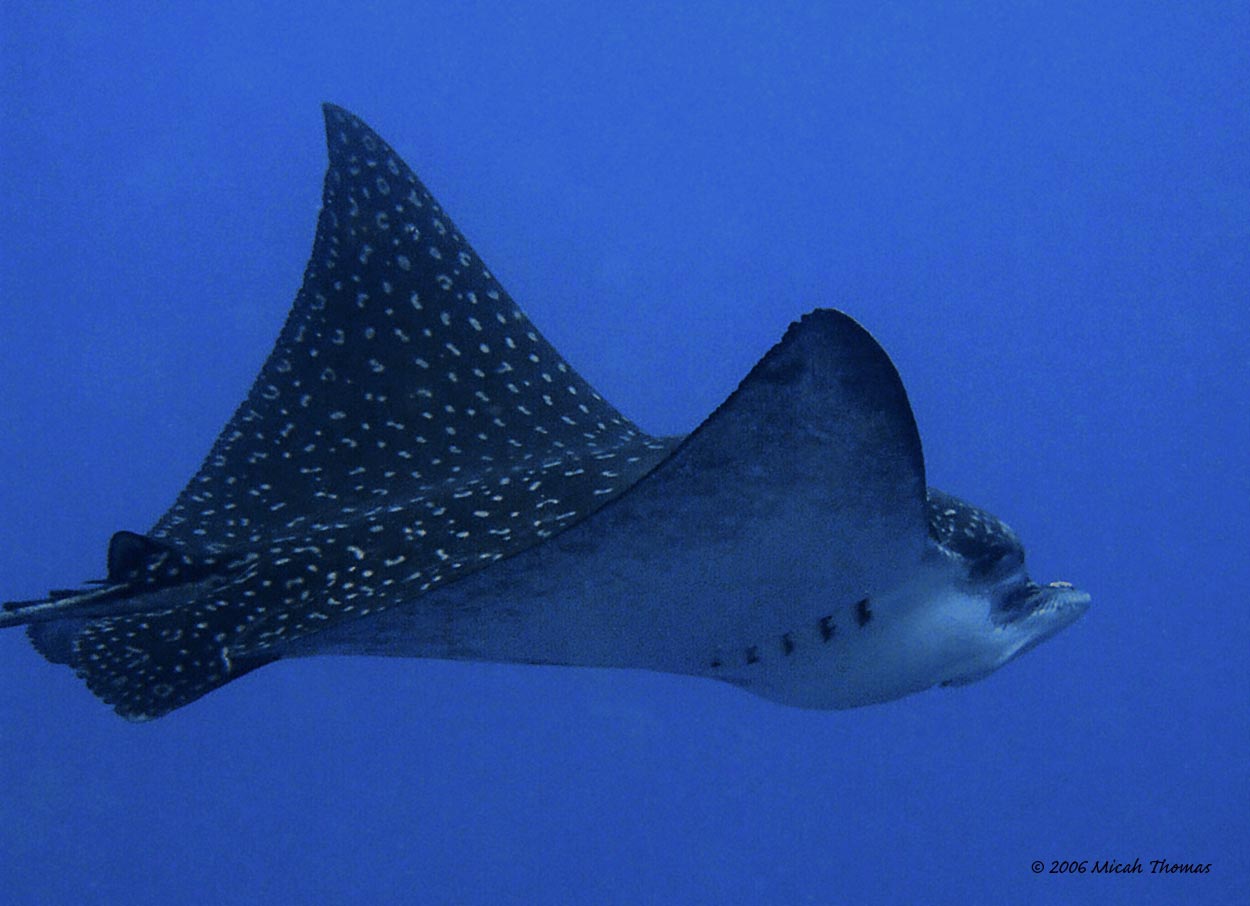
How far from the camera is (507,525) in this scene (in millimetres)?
2779

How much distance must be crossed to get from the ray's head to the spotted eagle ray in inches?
0.4

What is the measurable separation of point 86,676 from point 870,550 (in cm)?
226

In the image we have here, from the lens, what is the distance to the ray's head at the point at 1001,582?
265cm

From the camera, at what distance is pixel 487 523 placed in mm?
2822

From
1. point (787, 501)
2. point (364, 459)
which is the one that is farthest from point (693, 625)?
point (364, 459)

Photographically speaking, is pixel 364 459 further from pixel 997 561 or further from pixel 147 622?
pixel 997 561

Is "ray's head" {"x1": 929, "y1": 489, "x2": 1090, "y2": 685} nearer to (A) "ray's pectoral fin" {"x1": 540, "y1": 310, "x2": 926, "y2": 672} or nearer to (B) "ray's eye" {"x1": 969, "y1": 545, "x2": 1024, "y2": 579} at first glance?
(B) "ray's eye" {"x1": 969, "y1": 545, "x2": 1024, "y2": 579}

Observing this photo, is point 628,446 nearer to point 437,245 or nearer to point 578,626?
point 578,626

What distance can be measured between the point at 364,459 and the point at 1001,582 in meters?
2.25

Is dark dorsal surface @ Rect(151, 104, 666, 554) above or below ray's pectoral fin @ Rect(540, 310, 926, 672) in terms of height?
above

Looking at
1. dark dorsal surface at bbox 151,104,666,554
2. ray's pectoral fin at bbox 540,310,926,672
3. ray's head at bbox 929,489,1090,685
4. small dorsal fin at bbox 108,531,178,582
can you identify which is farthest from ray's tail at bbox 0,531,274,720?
ray's head at bbox 929,489,1090,685

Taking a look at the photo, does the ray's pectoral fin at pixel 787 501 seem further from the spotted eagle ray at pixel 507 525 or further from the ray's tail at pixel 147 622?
the ray's tail at pixel 147 622

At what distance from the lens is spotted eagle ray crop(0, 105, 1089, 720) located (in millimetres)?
2084

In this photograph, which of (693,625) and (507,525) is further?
(507,525)
